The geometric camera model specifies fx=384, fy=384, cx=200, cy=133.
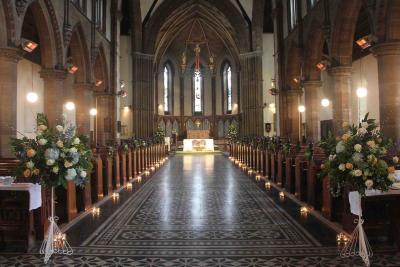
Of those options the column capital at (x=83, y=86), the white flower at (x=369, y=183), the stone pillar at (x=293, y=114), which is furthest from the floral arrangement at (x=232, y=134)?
the white flower at (x=369, y=183)

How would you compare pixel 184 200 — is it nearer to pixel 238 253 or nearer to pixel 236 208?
pixel 236 208

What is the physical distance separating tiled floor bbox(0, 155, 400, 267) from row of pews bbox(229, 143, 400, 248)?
43cm

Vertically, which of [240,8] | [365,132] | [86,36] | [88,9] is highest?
[240,8]

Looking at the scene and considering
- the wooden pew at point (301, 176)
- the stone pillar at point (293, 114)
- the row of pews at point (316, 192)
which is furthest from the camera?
the stone pillar at point (293, 114)

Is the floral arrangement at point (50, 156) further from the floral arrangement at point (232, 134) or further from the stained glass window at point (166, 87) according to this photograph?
the stained glass window at point (166, 87)

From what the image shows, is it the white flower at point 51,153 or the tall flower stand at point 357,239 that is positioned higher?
the white flower at point 51,153

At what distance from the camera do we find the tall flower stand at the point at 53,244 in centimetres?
541

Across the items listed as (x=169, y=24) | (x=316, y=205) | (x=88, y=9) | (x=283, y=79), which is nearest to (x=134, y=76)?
(x=169, y=24)

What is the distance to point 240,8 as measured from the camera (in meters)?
33.3

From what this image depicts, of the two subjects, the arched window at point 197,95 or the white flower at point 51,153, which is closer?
the white flower at point 51,153

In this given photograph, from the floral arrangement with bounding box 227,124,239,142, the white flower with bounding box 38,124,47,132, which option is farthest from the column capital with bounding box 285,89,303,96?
the white flower with bounding box 38,124,47,132

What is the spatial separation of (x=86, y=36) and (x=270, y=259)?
17.8 meters

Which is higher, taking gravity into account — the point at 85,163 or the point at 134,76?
the point at 134,76

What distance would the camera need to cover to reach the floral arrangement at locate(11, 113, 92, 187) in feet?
→ 17.7
